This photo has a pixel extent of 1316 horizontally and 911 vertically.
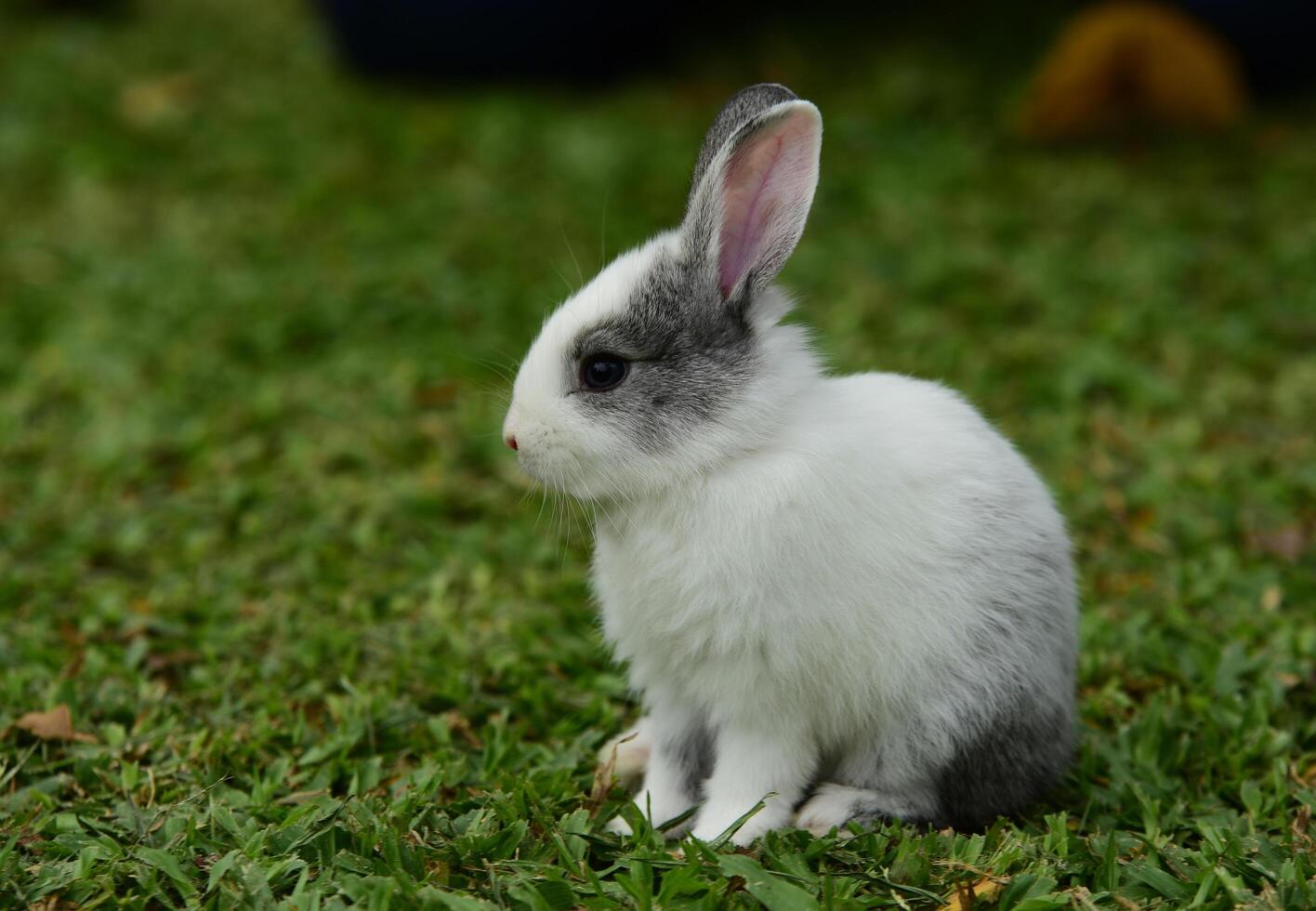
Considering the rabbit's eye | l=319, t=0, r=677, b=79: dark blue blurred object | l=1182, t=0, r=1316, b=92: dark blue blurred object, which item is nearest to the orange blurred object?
l=1182, t=0, r=1316, b=92: dark blue blurred object

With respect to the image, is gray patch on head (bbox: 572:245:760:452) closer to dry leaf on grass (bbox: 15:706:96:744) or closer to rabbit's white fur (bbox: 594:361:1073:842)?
rabbit's white fur (bbox: 594:361:1073:842)

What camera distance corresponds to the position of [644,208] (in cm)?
670

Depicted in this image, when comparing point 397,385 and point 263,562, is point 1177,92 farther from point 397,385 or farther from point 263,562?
point 263,562

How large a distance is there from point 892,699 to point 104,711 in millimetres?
1955

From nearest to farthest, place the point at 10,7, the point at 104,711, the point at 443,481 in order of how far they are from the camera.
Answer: the point at 104,711, the point at 443,481, the point at 10,7

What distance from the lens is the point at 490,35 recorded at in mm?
8328

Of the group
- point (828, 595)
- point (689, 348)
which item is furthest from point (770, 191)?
point (828, 595)

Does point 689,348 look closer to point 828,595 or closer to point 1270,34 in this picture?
point 828,595

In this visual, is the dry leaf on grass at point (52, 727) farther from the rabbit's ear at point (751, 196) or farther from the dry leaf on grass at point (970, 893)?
the dry leaf on grass at point (970, 893)

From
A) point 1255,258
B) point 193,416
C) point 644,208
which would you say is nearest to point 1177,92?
point 1255,258

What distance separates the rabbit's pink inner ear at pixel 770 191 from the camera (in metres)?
2.76

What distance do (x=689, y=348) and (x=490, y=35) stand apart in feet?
20.1

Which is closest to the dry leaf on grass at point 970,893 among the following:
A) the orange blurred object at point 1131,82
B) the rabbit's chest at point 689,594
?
A: the rabbit's chest at point 689,594

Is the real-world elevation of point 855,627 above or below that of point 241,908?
above
